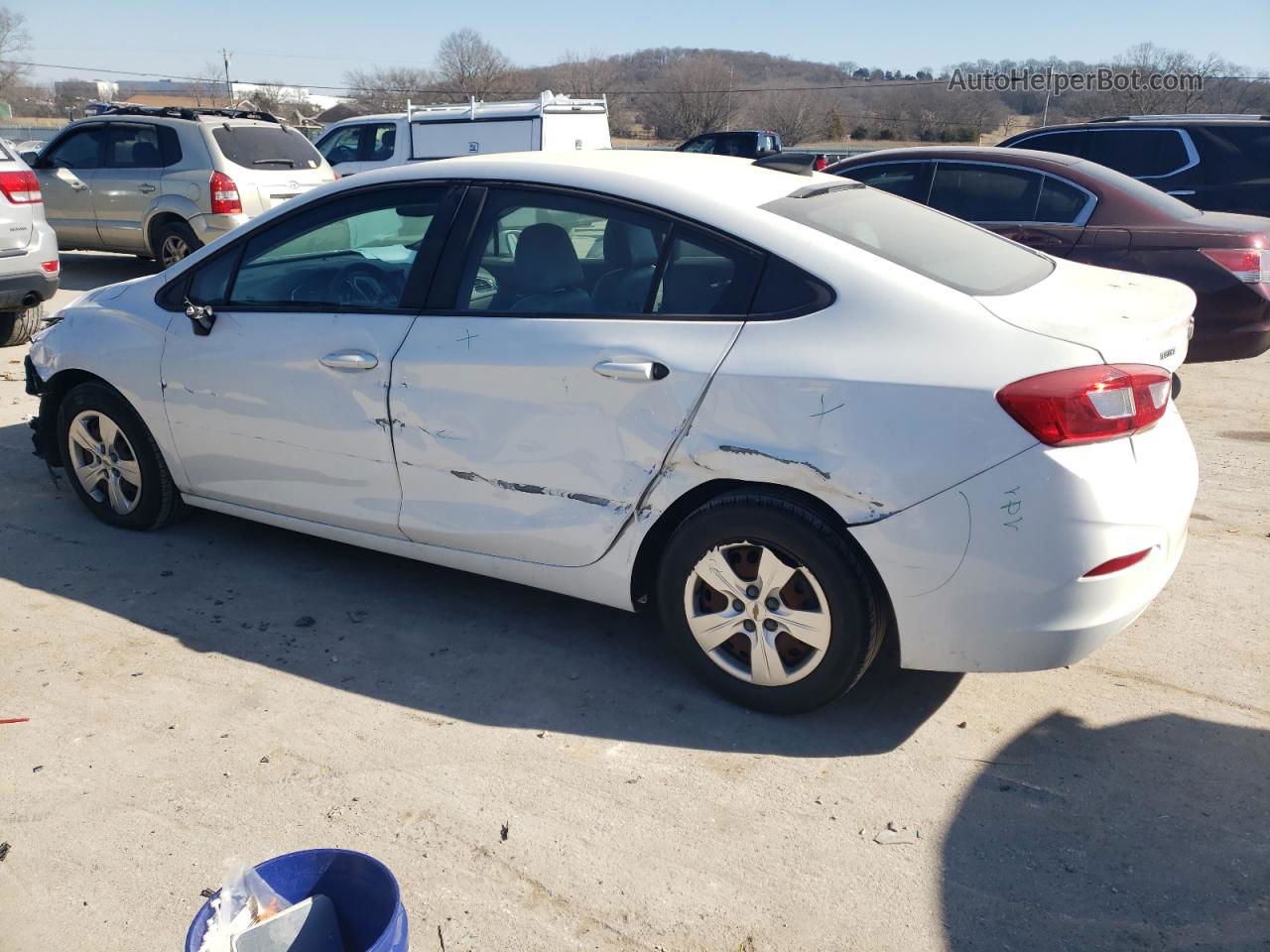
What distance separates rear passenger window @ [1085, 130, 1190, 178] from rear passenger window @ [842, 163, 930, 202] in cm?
272

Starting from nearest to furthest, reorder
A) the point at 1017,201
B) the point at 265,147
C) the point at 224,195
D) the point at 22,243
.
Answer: the point at 1017,201 < the point at 22,243 < the point at 224,195 < the point at 265,147

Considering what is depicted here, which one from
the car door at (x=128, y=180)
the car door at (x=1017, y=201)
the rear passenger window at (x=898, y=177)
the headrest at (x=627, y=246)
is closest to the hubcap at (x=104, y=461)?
the headrest at (x=627, y=246)

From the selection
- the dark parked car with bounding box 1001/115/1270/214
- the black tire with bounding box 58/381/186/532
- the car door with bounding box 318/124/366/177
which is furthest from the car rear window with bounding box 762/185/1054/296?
the car door with bounding box 318/124/366/177

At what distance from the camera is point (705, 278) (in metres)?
3.28

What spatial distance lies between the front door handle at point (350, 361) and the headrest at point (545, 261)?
0.61 metres

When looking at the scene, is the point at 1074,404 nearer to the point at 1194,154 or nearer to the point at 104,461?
the point at 104,461

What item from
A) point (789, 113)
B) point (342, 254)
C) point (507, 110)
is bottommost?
point (342, 254)

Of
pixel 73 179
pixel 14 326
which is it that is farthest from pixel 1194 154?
pixel 73 179

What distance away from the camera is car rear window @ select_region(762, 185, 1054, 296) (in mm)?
3266

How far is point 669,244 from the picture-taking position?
3361 mm

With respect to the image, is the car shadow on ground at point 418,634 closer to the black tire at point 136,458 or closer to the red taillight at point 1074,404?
the black tire at point 136,458

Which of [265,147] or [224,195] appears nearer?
[224,195]

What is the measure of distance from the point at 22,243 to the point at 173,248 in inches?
156

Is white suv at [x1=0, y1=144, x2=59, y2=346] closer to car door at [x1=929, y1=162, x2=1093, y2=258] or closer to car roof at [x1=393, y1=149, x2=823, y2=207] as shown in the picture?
car roof at [x1=393, y1=149, x2=823, y2=207]
